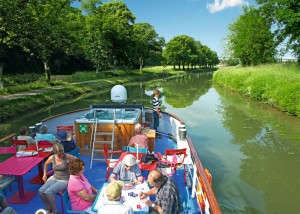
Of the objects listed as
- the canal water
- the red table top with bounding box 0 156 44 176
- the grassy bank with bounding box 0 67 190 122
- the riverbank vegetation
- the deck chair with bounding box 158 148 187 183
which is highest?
the riverbank vegetation

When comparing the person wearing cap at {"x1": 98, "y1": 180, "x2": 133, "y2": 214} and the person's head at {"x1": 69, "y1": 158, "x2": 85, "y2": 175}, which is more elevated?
the person's head at {"x1": 69, "y1": 158, "x2": 85, "y2": 175}

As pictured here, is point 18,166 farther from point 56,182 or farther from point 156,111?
point 156,111

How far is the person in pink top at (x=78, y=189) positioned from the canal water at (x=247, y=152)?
166 inches

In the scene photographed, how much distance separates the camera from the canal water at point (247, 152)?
744cm

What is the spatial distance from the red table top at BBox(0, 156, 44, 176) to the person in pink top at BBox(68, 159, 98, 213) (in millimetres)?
1396

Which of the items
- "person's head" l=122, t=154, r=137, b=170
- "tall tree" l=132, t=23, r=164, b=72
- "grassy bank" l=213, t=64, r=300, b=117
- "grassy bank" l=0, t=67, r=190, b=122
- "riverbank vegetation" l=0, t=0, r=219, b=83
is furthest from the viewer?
"tall tree" l=132, t=23, r=164, b=72

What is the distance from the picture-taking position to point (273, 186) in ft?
26.6

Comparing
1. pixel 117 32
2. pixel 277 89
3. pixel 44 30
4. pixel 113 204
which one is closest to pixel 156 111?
pixel 113 204

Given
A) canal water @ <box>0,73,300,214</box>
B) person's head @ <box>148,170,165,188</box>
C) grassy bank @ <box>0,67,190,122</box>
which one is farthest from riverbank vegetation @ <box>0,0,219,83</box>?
person's head @ <box>148,170,165,188</box>

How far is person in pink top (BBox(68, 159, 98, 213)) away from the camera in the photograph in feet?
13.7

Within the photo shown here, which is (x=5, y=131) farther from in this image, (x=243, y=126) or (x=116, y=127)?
(x=243, y=126)

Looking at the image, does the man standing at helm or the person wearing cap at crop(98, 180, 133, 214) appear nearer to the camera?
the person wearing cap at crop(98, 180, 133, 214)

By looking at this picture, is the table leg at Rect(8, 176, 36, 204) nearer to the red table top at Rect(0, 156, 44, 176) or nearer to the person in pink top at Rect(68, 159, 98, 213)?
the red table top at Rect(0, 156, 44, 176)

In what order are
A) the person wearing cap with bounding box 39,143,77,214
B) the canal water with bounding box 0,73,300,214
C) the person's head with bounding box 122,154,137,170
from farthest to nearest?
1. the canal water with bounding box 0,73,300,214
2. the person's head with bounding box 122,154,137,170
3. the person wearing cap with bounding box 39,143,77,214
